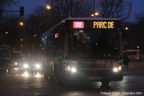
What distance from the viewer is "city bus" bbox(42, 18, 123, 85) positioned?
1731 cm

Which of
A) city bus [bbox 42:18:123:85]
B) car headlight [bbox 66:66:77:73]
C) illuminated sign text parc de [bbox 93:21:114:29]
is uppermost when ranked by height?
illuminated sign text parc de [bbox 93:21:114:29]

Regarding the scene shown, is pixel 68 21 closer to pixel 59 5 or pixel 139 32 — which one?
pixel 59 5

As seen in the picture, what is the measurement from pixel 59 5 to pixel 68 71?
31.7m

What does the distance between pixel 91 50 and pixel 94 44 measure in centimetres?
32

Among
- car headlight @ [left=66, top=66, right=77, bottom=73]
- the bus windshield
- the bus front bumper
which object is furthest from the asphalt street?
the bus windshield

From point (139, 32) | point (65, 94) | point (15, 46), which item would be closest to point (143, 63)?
point (65, 94)

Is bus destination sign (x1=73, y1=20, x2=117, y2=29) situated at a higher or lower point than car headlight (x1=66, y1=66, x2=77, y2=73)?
higher

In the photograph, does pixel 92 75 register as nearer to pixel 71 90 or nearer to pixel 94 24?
pixel 71 90

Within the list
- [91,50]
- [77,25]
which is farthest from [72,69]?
[77,25]

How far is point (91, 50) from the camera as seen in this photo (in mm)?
17422

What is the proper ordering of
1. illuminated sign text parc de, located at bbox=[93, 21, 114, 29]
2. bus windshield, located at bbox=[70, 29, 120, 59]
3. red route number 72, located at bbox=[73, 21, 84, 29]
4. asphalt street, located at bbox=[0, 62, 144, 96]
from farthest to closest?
1. illuminated sign text parc de, located at bbox=[93, 21, 114, 29]
2. red route number 72, located at bbox=[73, 21, 84, 29]
3. bus windshield, located at bbox=[70, 29, 120, 59]
4. asphalt street, located at bbox=[0, 62, 144, 96]

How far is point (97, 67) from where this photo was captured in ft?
57.4

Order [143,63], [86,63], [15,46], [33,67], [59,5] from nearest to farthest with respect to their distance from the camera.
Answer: [86,63]
[33,67]
[143,63]
[59,5]
[15,46]

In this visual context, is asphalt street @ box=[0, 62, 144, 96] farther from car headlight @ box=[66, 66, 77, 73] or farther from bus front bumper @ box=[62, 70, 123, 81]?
car headlight @ box=[66, 66, 77, 73]
